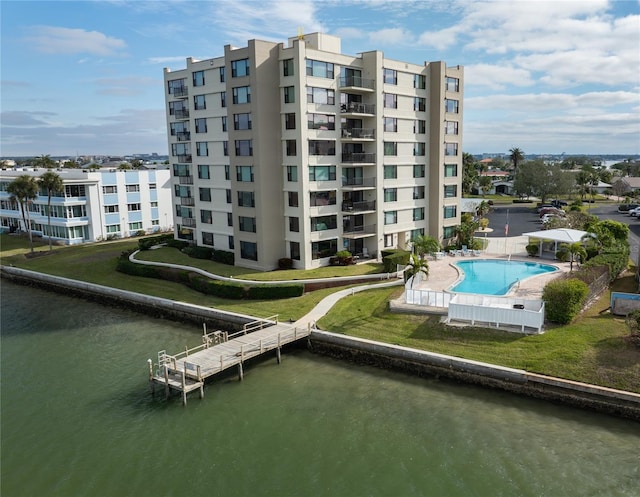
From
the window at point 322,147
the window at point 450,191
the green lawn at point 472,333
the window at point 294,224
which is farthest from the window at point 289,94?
the window at point 450,191

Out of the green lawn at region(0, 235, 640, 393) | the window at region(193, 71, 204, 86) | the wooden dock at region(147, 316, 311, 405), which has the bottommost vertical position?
the wooden dock at region(147, 316, 311, 405)

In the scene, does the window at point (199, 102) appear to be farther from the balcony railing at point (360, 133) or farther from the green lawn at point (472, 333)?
the green lawn at point (472, 333)

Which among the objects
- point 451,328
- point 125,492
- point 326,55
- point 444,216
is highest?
point 326,55

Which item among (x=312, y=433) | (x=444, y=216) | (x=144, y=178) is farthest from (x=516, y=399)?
(x=144, y=178)

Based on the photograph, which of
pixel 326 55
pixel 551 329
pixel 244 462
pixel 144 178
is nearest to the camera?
pixel 244 462

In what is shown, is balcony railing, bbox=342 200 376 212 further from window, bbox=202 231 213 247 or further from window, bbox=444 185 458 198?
window, bbox=202 231 213 247

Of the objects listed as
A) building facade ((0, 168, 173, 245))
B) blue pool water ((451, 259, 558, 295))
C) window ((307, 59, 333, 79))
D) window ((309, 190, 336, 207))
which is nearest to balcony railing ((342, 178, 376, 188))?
window ((309, 190, 336, 207))

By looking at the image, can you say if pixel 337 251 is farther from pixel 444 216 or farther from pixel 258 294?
pixel 444 216

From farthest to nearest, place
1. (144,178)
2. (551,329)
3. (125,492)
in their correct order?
(144,178)
(551,329)
(125,492)
